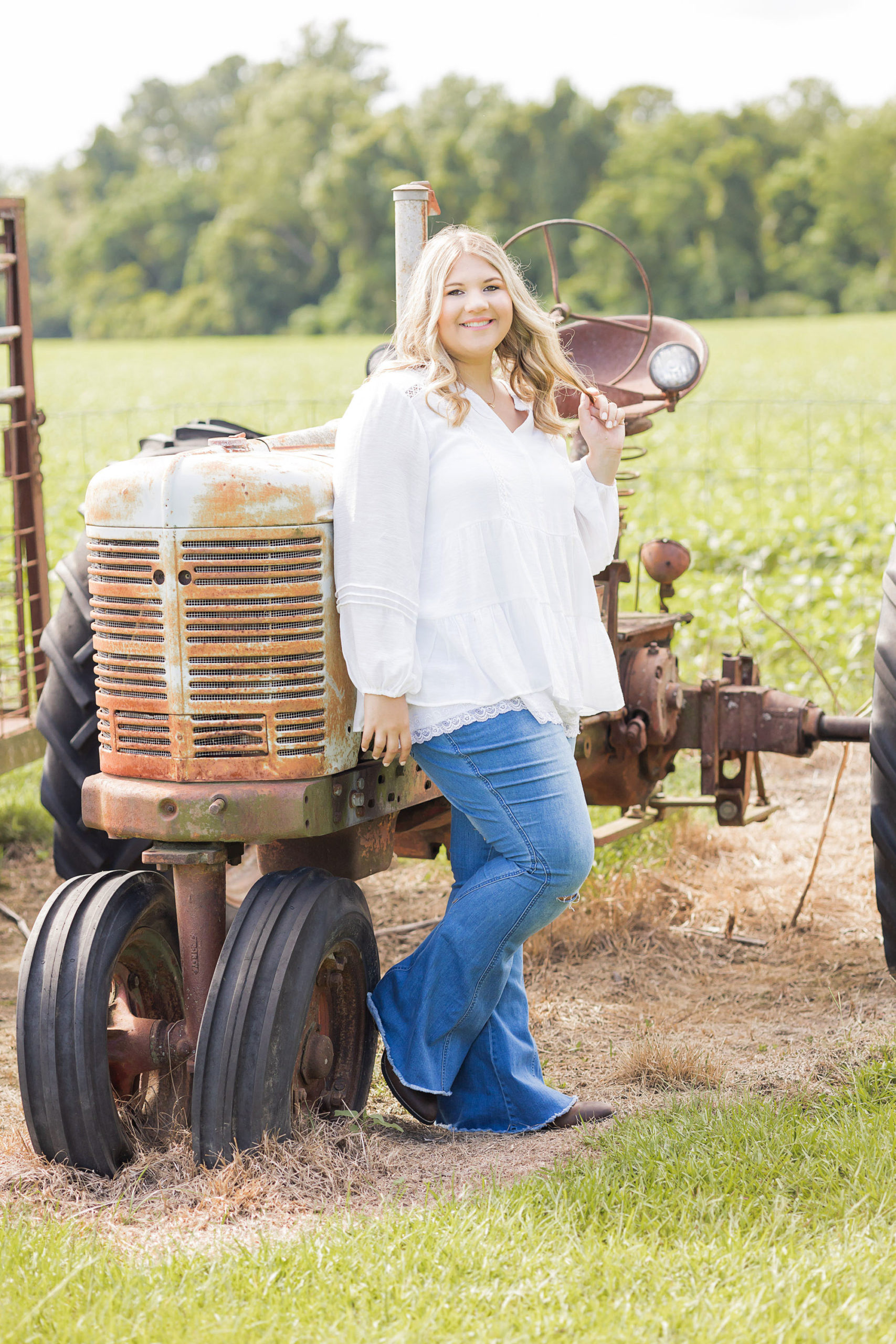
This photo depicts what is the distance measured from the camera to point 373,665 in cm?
253

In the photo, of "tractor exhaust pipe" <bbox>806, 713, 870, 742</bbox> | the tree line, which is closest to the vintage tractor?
"tractor exhaust pipe" <bbox>806, 713, 870, 742</bbox>

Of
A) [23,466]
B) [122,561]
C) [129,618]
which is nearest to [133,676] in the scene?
[129,618]

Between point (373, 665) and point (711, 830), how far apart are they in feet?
9.25

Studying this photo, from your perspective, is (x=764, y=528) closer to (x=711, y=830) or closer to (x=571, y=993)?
(x=711, y=830)

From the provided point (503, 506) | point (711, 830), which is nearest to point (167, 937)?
point (503, 506)

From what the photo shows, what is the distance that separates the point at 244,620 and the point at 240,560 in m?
0.10

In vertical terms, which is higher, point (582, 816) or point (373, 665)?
point (373, 665)

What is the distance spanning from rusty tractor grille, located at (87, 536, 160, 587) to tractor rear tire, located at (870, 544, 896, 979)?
5.25 ft

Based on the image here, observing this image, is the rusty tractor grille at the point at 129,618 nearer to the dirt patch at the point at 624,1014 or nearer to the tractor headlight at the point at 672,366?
the dirt patch at the point at 624,1014

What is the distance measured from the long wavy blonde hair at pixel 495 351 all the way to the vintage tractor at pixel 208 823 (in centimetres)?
26

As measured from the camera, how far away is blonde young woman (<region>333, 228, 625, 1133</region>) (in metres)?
2.58

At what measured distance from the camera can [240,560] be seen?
2551 millimetres

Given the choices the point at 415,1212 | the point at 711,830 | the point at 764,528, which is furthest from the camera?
the point at 764,528

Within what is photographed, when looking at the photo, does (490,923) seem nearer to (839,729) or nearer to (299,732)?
(299,732)
